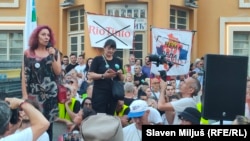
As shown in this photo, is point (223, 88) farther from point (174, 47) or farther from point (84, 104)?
point (174, 47)

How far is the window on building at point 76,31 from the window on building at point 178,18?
296cm

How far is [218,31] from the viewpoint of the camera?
22.1 meters

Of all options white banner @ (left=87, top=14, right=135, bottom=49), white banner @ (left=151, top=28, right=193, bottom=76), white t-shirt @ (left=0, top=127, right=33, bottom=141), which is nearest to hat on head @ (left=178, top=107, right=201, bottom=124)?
white t-shirt @ (left=0, top=127, right=33, bottom=141)

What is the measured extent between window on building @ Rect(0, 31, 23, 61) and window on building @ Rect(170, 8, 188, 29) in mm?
5226

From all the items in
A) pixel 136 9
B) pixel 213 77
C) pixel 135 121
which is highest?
pixel 136 9

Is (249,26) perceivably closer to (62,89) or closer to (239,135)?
(62,89)

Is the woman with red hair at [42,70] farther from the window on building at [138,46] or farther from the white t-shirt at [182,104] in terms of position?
the window on building at [138,46]

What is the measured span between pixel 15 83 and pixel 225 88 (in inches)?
147

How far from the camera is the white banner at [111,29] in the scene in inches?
664

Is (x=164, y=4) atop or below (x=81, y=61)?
atop

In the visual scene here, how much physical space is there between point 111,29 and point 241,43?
287 inches

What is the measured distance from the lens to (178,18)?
21.8 m

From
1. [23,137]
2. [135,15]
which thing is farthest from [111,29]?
[23,137]

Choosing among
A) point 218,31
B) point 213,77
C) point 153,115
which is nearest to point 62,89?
point 153,115
